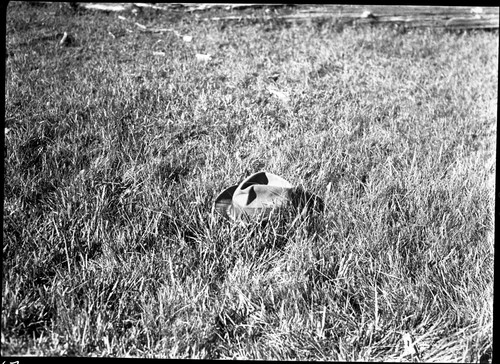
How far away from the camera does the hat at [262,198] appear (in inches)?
94.3

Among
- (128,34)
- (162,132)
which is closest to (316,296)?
(162,132)

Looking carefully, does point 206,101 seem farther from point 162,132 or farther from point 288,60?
point 288,60

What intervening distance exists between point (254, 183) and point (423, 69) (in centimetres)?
258

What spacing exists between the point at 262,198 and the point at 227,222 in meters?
0.20

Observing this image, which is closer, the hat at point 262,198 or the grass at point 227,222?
the grass at point 227,222

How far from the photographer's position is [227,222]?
2396 mm

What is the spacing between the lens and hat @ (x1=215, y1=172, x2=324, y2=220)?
94.3 inches

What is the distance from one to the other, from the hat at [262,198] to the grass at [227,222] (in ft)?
0.23

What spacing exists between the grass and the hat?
7cm

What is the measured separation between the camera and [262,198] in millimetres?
2432

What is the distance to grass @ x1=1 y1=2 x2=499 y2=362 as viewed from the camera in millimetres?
2002

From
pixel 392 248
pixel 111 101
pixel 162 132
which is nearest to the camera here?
pixel 392 248

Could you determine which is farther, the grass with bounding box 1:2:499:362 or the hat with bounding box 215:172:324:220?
the hat with bounding box 215:172:324:220

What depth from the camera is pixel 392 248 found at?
2262 mm
